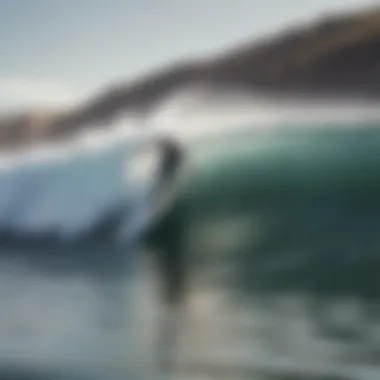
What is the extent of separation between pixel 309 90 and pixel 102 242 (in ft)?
1.83

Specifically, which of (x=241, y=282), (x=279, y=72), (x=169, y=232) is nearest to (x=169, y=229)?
(x=169, y=232)

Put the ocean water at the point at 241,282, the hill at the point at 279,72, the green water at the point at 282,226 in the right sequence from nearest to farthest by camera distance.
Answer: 1. the ocean water at the point at 241,282
2. the green water at the point at 282,226
3. the hill at the point at 279,72

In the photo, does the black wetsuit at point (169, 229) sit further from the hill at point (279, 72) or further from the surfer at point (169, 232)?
the hill at point (279, 72)

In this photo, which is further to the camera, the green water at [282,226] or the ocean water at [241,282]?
the green water at [282,226]

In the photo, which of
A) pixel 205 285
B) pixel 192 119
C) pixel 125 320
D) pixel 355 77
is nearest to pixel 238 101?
pixel 192 119

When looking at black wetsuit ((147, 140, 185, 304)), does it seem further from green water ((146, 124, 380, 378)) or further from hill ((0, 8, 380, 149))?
hill ((0, 8, 380, 149))

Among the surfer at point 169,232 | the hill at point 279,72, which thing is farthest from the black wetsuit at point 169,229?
the hill at point 279,72

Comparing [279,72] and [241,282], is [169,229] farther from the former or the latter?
[279,72]

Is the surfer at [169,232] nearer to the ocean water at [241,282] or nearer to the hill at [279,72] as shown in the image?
the ocean water at [241,282]

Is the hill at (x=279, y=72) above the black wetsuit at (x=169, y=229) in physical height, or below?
above

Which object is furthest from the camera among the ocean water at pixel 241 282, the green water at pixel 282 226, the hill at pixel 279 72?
the hill at pixel 279 72

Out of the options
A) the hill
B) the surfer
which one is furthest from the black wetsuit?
the hill

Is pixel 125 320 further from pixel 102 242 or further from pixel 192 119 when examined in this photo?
pixel 192 119

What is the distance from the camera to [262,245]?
200cm
